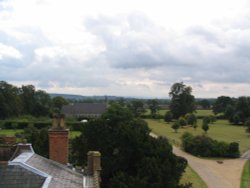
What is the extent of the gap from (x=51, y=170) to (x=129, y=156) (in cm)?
1191

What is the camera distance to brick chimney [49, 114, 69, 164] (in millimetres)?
17234

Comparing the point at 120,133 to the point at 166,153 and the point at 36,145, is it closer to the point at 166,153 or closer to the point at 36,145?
the point at 166,153

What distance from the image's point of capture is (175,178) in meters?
23.5

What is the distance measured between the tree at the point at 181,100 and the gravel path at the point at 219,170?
58.5 metres

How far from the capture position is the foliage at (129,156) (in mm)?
22406

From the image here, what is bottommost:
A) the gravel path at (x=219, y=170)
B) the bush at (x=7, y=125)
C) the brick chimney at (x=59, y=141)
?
the gravel path at (x=219, y=170)

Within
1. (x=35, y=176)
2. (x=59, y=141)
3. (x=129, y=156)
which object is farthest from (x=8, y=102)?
(x=35, y=176)

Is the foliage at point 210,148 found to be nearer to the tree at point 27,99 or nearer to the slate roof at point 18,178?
the slate roof at point 18,178

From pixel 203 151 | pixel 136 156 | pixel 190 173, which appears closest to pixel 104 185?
pixel 136 156

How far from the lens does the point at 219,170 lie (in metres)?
41.9

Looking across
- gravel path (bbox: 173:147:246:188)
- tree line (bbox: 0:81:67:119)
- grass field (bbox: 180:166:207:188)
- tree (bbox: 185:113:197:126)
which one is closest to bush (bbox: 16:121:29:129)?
tree line (bbox: 0:81:67:119)

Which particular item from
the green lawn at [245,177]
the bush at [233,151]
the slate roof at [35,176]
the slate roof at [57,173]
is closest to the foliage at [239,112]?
the bush at [233,151]

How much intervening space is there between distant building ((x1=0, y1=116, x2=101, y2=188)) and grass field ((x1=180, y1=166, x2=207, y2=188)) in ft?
60.9

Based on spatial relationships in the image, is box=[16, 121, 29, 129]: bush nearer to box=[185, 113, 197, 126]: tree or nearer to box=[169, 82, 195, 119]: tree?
box=[185, 113, 197, 126]: tree
